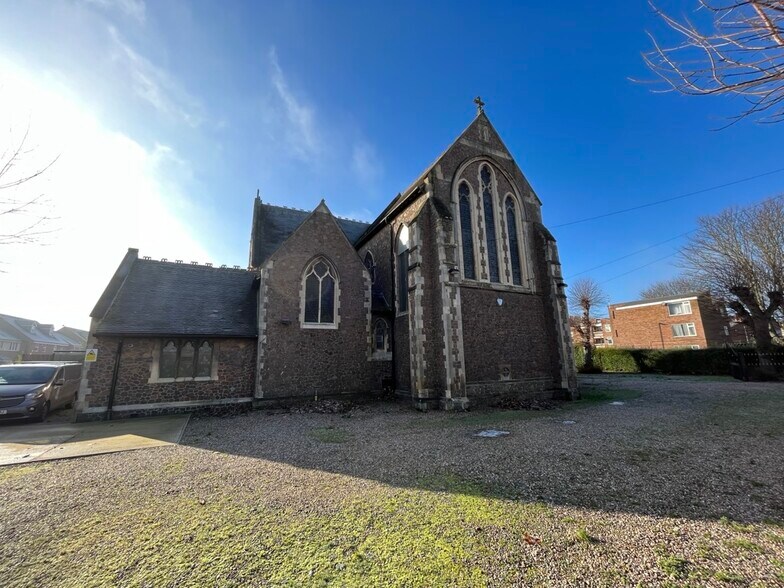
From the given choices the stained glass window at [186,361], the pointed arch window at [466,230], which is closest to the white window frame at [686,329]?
the pointed arch window at [466,230]

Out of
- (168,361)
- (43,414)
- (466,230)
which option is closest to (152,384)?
(168,361)

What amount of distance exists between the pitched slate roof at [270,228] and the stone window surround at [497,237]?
22.2 feet

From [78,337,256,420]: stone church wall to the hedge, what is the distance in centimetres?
2925

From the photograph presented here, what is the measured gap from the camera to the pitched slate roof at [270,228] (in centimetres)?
1874

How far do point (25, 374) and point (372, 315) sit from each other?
12814mm

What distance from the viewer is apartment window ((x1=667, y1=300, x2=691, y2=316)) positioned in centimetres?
3988

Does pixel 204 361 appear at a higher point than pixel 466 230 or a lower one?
lower

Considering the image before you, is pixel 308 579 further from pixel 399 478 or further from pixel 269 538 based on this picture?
pixel 399 478

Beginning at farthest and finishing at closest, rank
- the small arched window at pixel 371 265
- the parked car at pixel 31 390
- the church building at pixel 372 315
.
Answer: the small arched window at pixel 371 265 < the church building at pixel 372 315 < the parked car at pixel 31 390

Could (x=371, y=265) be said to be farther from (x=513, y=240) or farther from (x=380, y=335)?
(x=513, y=240)

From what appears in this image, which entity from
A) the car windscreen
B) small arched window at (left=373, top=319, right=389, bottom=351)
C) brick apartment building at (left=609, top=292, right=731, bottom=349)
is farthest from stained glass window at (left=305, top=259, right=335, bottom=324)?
brick apartment building at (left=609, top=292, right=731, bottom=349)

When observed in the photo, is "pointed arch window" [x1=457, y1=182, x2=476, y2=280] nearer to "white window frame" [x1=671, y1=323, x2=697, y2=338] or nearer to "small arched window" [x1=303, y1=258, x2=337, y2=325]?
"small arched window" [x1=303, y1=258, x2=337, y2=325]

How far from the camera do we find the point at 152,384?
11719mm

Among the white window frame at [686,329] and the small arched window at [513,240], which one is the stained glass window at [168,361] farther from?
the white window frame at [686,329]
